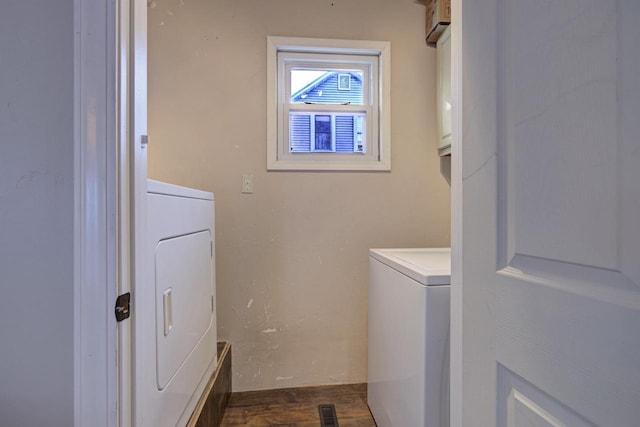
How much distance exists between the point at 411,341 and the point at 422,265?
27 centimetres

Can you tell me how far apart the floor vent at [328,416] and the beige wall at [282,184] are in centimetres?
22

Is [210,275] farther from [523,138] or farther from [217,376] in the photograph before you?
[523,138]

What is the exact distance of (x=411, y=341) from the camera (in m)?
1.12

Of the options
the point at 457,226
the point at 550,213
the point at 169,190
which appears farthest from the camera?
the point at 169,190

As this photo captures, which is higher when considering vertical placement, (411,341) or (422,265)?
(422,265)

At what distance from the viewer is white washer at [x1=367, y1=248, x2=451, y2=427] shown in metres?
1.03

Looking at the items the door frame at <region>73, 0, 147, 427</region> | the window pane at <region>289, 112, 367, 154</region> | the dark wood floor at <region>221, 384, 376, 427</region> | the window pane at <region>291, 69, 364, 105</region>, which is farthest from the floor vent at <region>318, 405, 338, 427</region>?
the window pane at <region>291, 69, 364, 105</region>

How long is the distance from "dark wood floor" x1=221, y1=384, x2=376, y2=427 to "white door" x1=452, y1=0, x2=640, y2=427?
3.76ft

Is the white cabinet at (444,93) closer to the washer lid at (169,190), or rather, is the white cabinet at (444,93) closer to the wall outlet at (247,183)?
the wall outlet at (247,183)

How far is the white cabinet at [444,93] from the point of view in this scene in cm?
180

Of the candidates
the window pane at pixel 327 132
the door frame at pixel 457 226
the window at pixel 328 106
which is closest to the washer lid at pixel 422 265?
the door frame at pixel 457 226

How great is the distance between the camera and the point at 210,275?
1547mm

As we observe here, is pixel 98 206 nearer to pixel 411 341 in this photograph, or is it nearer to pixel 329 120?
pixel 411 341

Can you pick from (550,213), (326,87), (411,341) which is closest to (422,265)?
(411,341)
